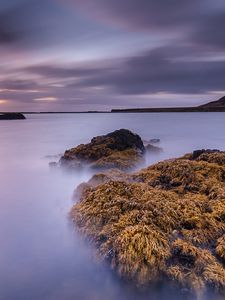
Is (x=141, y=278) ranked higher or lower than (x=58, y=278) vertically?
higher

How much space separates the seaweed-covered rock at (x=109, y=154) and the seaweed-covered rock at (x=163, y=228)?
445cm

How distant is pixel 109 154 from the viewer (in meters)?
12.2

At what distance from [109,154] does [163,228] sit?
7507 mm

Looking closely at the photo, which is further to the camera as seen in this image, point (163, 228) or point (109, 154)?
point (109, 154)

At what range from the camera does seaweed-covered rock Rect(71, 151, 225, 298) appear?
4125 millimetres

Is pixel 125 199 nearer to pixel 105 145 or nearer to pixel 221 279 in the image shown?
pixel 221 279

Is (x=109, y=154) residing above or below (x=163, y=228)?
below

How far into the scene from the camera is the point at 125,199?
5.34 metres

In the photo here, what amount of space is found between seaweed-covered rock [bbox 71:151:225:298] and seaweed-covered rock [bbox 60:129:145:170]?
4.45 m

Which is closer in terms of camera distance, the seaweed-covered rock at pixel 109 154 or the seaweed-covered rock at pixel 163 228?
the seaweed-covered rock at pixel 163 228

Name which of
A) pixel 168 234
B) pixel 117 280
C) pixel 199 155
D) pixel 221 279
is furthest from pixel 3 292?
pixel 199 155

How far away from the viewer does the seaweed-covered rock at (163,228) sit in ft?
13.5

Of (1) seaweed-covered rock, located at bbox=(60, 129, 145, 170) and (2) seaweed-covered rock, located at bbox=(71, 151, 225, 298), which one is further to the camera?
(1) seaweed-covered rock, located at bbox=(60, 129, 145, 170)

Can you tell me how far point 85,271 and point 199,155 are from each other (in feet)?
16.0
